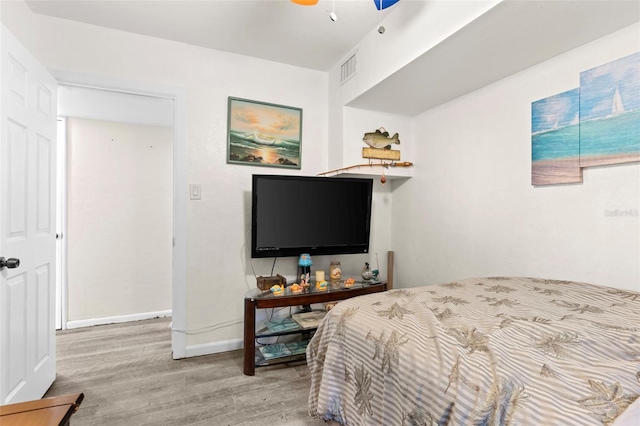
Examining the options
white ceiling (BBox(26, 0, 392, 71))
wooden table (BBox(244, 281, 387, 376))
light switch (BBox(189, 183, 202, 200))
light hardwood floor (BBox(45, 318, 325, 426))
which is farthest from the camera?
light switch (BBox(189, 183, 202, 200))

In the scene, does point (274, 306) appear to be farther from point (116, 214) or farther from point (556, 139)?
point (116, 214)

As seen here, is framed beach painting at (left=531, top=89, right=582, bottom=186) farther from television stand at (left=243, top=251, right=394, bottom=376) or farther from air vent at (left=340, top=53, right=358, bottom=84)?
television stand at (left=243, top=251, right=394, bottom=376)

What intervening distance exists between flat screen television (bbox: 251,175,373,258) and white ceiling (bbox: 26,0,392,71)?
108 centimetres

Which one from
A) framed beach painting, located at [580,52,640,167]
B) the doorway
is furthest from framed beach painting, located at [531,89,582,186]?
the doorway

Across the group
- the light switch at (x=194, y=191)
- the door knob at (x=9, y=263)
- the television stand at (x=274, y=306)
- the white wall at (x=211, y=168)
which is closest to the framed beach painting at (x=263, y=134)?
the white wall at (x=211, y=168)

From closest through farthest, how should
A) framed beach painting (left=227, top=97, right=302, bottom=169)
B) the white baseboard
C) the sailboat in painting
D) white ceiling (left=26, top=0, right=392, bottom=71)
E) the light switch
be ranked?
the sailboat in painting → white ceiling (left=26, top=0, right=392, bottom=71) → the light switch → framed beach painting (left=227, top=97, right=302, bottom=169) → the white baseboard

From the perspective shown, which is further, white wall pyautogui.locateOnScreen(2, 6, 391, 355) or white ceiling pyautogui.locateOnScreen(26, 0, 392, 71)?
white wall pyautogui.locateOnScreen(2, 6, 391, 355)

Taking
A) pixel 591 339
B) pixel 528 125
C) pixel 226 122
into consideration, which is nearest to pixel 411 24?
pixel 528 125

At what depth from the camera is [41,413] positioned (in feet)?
2.91

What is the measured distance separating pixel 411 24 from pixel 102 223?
3.58m

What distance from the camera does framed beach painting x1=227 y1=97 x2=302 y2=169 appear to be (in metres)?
2.63

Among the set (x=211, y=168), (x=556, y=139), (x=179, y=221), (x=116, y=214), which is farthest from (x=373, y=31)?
(x=116, y=214)

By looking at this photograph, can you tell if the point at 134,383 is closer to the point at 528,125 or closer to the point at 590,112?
the point at 528,125

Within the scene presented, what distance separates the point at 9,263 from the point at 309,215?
1787 mm
